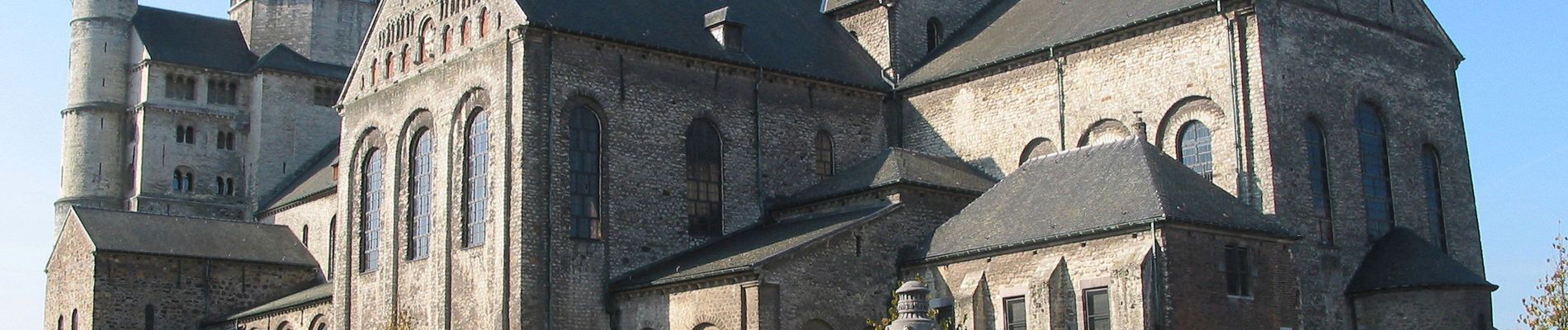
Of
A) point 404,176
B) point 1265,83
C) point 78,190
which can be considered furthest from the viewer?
point 78,190

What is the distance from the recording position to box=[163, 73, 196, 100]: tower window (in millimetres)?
59688

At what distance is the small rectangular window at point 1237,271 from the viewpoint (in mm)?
29391

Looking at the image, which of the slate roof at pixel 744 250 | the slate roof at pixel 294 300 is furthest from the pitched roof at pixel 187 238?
the slate roof at pixel 744 250

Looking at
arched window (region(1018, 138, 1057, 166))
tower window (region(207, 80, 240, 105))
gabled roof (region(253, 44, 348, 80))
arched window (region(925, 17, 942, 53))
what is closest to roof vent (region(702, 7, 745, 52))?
arched window (region(925, 17, 942, 53))

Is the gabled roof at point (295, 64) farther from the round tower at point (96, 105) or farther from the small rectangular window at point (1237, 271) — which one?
the small rectangular window at point (1237, 271)

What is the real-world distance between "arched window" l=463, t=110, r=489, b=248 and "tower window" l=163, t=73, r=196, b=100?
27.8m

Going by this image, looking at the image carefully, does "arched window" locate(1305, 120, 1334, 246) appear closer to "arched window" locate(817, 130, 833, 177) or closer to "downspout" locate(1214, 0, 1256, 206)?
"downspout" locate(1214, 0, 1256, 206)

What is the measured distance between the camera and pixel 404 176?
38.8 metres

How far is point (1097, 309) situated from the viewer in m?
29.3

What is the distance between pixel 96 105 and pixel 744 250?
35.9 m

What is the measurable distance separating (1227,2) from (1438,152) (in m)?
7.08

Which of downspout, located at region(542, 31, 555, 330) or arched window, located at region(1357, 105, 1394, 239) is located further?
arched window, located at region(1357, 105, 1394, 239)

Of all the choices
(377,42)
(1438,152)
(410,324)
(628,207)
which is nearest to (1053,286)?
(628,207)

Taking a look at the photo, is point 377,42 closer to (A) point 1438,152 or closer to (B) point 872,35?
(B) point 872,35
